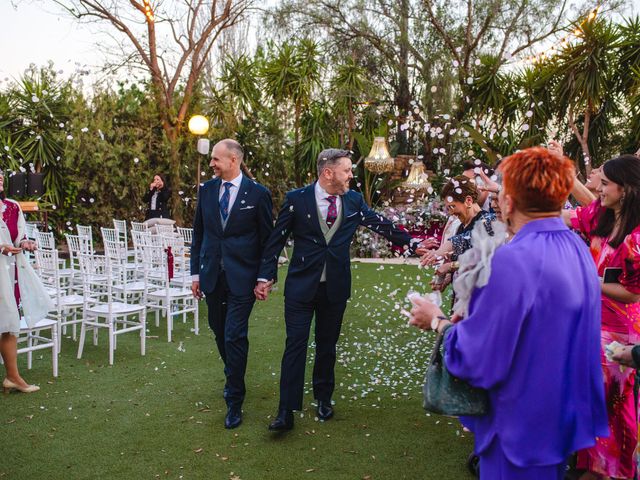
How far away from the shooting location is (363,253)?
13.6 metres

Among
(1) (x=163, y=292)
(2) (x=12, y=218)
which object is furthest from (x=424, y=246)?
(1) (x=163, y=292)

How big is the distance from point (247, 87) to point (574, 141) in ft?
28.1

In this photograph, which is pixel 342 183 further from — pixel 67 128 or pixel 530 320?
pixel 67 128

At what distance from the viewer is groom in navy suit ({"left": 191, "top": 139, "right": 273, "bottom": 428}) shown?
13.6ft

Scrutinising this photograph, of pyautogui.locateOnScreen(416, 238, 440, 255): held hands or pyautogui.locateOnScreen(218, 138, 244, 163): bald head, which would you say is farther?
pyautogui.locateOnScreen(218, 138, 244, 163): bald head

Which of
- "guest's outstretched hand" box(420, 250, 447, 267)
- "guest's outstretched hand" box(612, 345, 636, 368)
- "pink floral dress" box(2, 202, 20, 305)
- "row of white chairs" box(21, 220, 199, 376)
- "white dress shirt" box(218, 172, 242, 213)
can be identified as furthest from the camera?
"row of white chairs" box(21, 220, 199, 376)

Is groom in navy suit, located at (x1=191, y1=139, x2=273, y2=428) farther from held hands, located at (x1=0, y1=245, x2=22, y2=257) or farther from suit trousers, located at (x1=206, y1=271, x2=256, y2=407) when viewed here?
held hands, located at (x1=0, y1=245, x2=22, y2=257)

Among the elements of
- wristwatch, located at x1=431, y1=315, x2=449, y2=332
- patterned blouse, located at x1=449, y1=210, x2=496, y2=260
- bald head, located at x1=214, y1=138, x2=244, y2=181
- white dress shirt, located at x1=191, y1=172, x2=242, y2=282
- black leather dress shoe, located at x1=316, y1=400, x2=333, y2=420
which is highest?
bald head, located at x1=214, y1=138, x2=244, y2=181

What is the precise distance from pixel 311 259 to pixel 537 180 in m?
2.26

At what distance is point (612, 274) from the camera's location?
285 centimetres

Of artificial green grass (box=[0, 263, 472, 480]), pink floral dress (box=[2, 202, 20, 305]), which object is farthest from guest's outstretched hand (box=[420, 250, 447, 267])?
pink floral dress (box=[2, 202, 20, 305])

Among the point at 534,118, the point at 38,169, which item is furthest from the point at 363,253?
the point at 38,169

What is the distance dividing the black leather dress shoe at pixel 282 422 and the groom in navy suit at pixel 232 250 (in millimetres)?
307

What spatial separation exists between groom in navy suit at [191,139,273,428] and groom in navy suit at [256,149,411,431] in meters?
0.17
